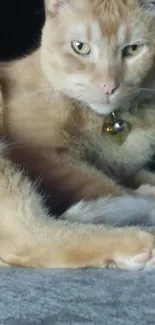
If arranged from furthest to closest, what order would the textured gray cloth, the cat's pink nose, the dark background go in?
1. the dark background
2. the cat's pink nose
3. the textured gray cloth

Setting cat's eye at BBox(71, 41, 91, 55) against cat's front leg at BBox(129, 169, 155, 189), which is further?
cat's front leg at BBox(129, 169, 155, 189)

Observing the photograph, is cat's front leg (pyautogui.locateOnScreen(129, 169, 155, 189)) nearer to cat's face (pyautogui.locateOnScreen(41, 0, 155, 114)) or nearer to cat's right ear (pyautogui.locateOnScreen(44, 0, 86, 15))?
cat's face (pyautogui.locateOnScreen(41, 0, 155, 114))

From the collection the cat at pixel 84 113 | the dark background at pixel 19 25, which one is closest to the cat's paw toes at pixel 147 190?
the cat at pixel 84 113

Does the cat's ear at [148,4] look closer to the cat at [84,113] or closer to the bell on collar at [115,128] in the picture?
the cat at [84,113]

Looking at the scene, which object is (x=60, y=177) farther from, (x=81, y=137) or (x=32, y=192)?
(x=32, y=192)

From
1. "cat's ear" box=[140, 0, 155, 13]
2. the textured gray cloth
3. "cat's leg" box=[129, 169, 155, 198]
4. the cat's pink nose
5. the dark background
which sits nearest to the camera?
the textured gray cloth

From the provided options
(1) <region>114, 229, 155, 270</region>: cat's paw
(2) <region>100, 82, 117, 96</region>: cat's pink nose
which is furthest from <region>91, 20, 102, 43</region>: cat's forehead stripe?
(1) <region>114, 229, 155, 270</region>: cat's paw

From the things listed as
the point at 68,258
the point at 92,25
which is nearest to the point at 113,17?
the point at 92,25
